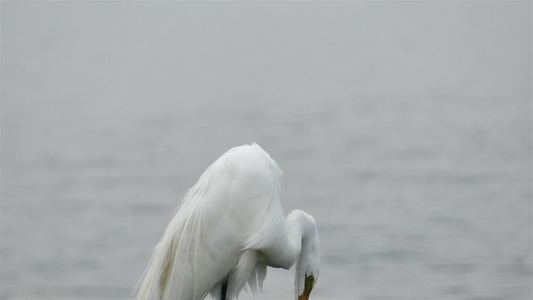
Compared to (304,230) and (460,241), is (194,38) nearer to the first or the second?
(460,241)

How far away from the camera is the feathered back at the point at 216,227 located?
4.38 m

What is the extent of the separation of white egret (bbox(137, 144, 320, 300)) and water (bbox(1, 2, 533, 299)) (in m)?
1.44

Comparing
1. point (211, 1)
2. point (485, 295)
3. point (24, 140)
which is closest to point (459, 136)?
point (485, 295)

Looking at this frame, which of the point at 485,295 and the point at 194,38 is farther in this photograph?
the point at 194,38

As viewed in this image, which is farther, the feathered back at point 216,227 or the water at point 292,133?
the water at point 292,133

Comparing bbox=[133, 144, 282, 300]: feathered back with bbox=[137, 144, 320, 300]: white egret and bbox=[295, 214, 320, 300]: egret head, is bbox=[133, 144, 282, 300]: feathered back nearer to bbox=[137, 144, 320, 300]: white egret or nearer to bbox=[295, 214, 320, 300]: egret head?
bbox=[137, 144, 320, 300]: white egret

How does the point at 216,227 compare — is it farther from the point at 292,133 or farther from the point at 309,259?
the point at 292,133

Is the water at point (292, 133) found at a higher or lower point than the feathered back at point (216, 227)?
higher

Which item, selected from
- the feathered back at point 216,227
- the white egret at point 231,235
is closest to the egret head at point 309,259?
the white egret at point 231,235

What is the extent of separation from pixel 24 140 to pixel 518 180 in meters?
5.72

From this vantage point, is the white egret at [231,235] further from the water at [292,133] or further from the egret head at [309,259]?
the water at [292,133]

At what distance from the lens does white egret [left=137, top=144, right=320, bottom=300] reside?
437 centimetres

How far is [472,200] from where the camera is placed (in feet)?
26.2

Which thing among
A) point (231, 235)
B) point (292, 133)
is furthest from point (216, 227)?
point (292, 133)
